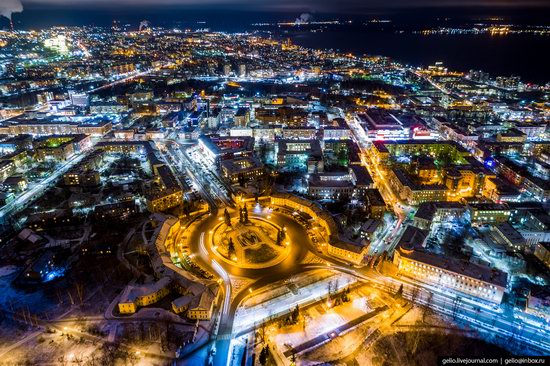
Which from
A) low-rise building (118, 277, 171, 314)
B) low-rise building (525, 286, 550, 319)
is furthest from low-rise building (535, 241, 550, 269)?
low-rise building (118, 277, 171, 314)

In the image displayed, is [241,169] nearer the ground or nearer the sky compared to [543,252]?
nearer the sky

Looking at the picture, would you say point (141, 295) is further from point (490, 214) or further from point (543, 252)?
point (490, 214)

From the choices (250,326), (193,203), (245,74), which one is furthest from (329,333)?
(245,74)

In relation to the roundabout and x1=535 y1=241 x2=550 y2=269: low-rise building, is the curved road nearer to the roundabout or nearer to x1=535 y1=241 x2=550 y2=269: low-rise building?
the roundabout

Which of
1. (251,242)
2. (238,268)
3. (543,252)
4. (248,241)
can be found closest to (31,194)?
(248,241)

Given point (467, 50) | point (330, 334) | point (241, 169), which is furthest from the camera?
point (467, 50)

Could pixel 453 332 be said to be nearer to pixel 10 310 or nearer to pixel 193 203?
pixel 193 203

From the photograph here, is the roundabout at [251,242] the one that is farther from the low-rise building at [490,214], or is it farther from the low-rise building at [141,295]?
the low-rise building at [490,214]
